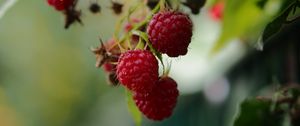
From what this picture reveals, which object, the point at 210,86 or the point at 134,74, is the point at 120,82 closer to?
the point at 134,74

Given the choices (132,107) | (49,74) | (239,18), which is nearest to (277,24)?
(132,107)

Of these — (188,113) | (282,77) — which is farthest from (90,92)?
(282,77)

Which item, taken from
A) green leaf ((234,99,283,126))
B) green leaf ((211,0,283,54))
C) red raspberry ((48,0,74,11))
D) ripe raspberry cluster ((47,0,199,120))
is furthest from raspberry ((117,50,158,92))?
green leaf ((211,0,283,54))

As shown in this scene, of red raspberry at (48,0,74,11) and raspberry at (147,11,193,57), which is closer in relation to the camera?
raspberry at (147,11,193,57)

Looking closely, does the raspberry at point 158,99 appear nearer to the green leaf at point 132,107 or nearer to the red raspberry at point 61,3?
the green leaf at point 132,107

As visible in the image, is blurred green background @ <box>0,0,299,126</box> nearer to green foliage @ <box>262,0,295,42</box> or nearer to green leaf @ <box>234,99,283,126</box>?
green leaf @ <box>234,99,283,126</box>

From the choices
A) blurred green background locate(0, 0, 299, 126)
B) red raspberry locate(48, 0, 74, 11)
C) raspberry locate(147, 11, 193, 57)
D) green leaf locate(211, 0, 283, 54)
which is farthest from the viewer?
blurred green background locate(0, 0, 299, 126)
